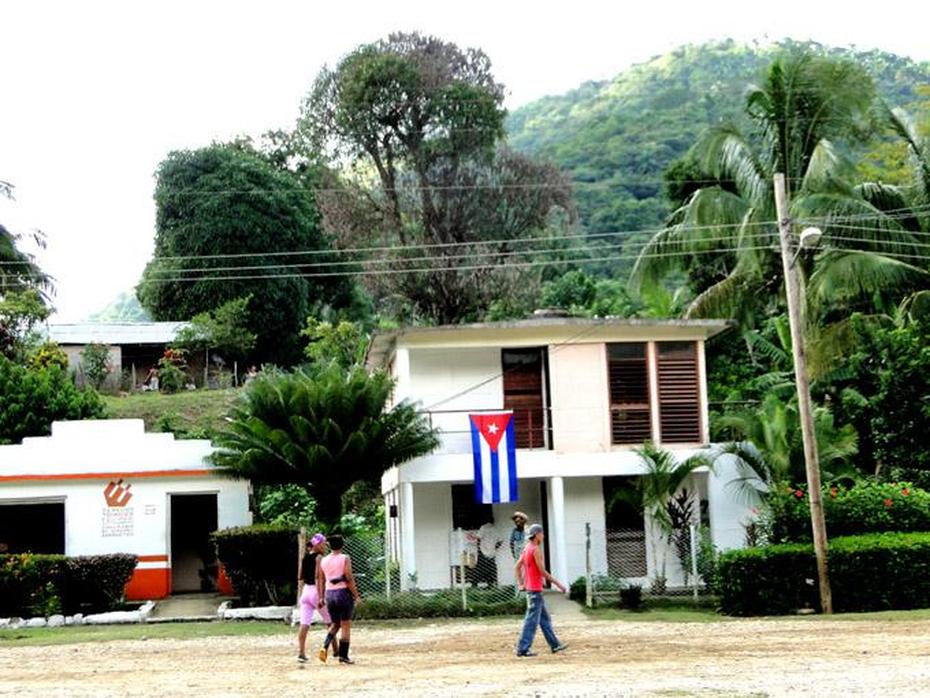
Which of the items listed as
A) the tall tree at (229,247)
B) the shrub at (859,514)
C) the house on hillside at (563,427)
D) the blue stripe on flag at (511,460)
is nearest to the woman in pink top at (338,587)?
the blue stripe on flag at (511,460)

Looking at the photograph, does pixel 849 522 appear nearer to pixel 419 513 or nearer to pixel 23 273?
pixel 419 513

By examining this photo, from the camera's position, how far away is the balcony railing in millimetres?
27189

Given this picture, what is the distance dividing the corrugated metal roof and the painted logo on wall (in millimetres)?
25081

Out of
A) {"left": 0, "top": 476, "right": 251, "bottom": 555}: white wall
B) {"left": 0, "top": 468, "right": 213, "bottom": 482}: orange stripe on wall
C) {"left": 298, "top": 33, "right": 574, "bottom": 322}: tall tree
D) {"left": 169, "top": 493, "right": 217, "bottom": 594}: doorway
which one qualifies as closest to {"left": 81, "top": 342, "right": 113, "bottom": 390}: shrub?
{"left": 298, "top": 33, "right": 574, "bottom": 322}: tall tree

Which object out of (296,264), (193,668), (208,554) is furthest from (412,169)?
(193,668)

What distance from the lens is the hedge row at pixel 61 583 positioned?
2369 cm

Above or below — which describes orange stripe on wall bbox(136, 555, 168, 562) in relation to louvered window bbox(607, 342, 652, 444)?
below

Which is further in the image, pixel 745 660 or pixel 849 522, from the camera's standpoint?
pixel 849 522

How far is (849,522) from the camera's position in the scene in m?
22.7

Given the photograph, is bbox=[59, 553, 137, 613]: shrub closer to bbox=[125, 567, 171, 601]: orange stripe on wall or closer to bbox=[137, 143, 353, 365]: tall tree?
bbox=[125, 567, 171, 601]: orange stripe on wall

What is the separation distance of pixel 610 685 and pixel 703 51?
366ft

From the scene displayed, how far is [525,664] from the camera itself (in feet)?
49.1

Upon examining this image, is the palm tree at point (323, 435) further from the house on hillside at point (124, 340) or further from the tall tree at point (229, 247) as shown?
the tall tree at point (229, 247)

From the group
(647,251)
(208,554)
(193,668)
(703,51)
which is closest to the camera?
(193,668)
